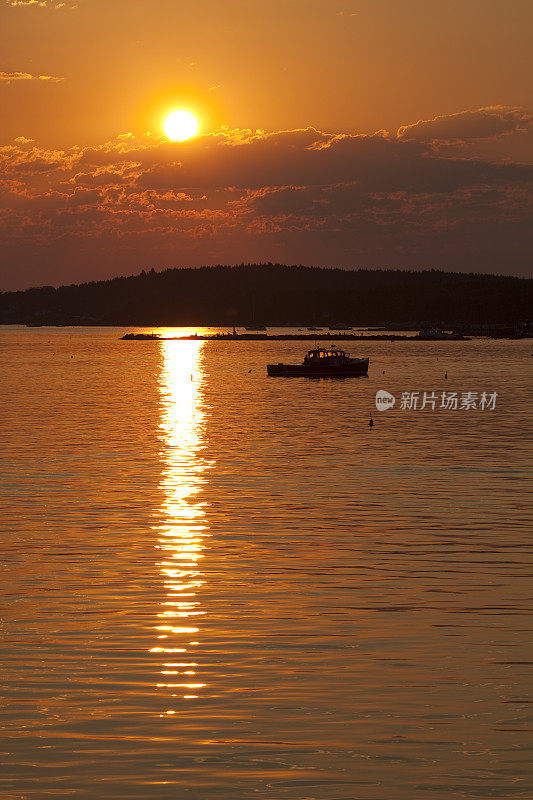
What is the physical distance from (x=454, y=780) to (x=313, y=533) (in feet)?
55.6

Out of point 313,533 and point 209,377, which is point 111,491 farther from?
point 209,377

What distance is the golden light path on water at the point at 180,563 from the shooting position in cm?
1658

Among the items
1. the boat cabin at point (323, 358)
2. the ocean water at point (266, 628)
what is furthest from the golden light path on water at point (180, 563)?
the boat cabin at point (323, 358)

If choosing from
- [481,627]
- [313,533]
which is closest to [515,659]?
[481,627]

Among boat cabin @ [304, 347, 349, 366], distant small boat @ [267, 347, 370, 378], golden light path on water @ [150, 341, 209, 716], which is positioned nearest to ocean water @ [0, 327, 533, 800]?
golden light path on water @ [150, 341, 209, 716]

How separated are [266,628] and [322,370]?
11307 centimetres

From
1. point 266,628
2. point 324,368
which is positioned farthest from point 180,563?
point 324,368

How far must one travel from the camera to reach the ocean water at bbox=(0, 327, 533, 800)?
12859 millimetres

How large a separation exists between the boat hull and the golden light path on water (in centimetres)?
7189

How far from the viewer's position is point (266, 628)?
1923cm

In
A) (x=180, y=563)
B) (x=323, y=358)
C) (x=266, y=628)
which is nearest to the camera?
(x=266, y=628)

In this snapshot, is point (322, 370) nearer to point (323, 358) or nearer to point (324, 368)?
point (324, 368)

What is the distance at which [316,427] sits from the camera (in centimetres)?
6731

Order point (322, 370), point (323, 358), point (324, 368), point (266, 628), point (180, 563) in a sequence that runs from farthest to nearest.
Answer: point (323, 358) < point (322, 370) < point (324, 368) < point (180, 563) < point (266, 628)
